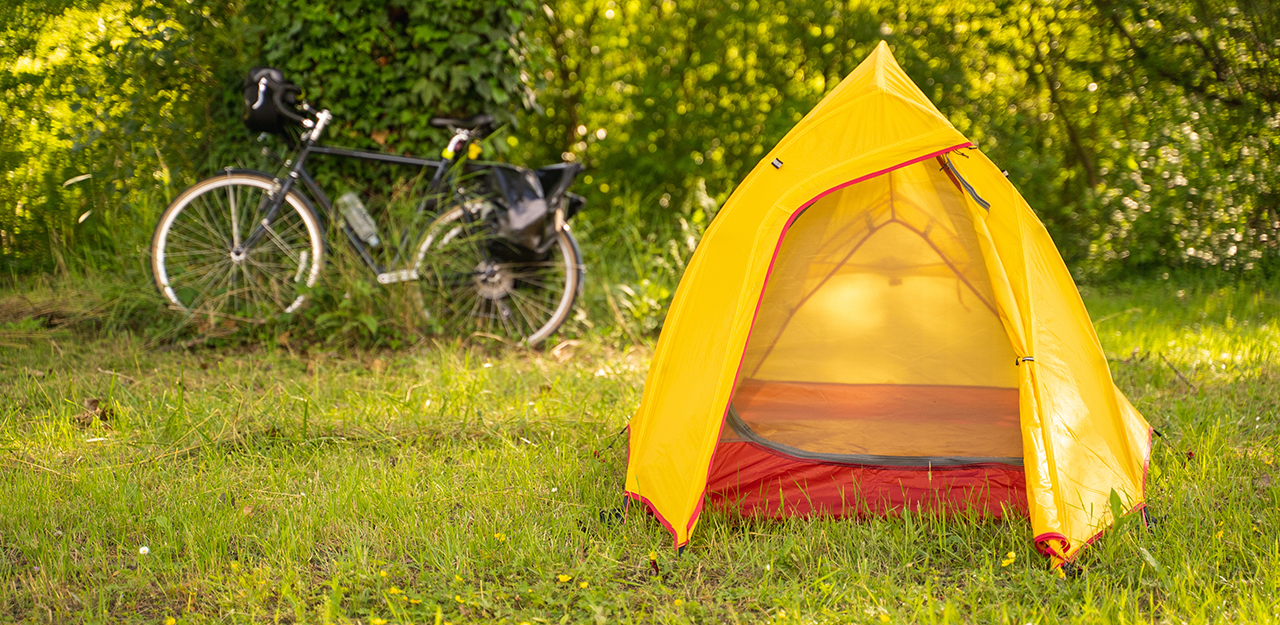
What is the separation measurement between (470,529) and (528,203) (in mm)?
2228

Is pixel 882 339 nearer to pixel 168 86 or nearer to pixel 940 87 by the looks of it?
pixel 168 86

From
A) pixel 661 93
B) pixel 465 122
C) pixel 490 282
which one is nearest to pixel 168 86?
pixel 465 122

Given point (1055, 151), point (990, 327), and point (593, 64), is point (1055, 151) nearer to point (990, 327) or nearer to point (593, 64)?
point (593, 64)

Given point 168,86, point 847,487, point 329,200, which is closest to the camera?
point 847,487

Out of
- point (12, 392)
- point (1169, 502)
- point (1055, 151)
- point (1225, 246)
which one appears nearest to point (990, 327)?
point (1169, 502)

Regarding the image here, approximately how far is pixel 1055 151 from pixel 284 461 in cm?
698

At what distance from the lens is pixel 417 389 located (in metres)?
3.46

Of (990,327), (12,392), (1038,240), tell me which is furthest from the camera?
(12,392)

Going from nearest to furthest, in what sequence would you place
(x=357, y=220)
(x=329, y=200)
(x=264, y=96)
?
(x=264, y=96) → (x=357, y=220) → (x=329, y=200)

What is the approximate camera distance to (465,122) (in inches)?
178

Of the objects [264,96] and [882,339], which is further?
[264,96]

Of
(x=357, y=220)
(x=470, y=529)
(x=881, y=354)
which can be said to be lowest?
(x=470, y=529)

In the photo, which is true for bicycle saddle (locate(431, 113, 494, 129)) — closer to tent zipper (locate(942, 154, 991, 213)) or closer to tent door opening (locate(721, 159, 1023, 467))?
tent door opening (locate(721, 159, 1023, 467))

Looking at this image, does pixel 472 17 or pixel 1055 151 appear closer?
pixel 472 17
